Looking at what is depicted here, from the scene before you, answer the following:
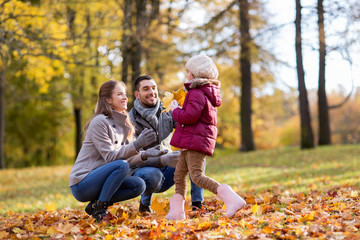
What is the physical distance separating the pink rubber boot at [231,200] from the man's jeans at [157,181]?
69 cm

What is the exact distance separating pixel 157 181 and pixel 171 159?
0.29 m

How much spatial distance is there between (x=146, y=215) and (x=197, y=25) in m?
13.3

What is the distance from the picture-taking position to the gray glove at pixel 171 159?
4289 mm

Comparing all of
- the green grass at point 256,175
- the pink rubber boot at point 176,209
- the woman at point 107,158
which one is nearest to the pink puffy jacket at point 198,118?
→ the woman at point 107,158

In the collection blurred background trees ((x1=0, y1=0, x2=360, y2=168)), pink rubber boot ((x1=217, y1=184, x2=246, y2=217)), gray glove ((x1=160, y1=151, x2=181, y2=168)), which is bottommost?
pink rubber boot ((x1=217, y1=184, x2=246, y2=217))

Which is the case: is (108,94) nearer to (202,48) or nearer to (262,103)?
(202,48)

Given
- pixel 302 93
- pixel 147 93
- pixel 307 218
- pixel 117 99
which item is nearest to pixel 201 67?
pixel 147 93

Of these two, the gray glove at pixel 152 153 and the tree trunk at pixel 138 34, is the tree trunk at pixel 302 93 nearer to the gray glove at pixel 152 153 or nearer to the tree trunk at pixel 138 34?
the tree trunk at pixel 138 34

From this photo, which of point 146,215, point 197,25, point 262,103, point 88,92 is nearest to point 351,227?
point 146,215

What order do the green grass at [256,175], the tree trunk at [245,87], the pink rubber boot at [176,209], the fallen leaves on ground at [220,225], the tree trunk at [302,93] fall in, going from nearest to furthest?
1. the fallen leaves on ground at [220,225]
2. the pink rubber boot at [176,209]
3. the green grass at [256,175]
4. the tree trunk at [302,93]
5. the tree trunk at [245,87]

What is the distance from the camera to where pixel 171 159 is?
4.31m

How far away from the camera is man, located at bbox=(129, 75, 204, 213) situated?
432 centimetres

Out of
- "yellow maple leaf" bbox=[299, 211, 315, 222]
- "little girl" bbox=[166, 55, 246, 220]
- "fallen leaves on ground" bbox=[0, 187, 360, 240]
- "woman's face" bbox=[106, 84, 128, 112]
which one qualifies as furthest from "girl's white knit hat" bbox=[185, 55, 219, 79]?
"yellow maple leaf" bbox=[299, 211, 315, 222]

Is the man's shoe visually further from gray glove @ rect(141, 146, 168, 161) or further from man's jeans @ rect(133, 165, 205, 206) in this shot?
gray glove @ rect(141, 146, 168, 161)
